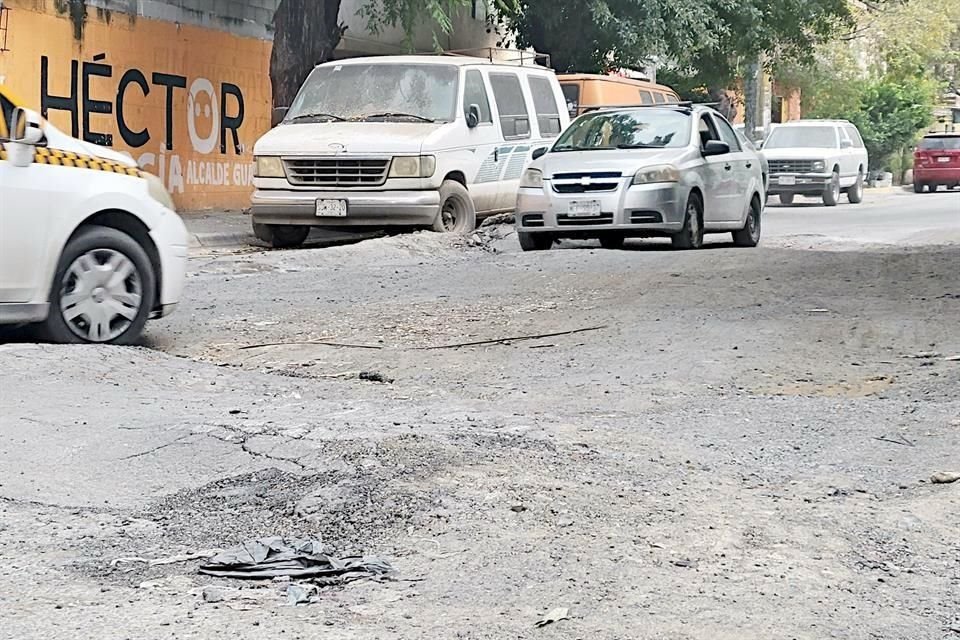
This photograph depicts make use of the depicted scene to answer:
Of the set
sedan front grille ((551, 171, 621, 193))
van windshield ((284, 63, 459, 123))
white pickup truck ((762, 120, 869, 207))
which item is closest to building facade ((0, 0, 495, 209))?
van windshield ((284, 63, 459, 123))

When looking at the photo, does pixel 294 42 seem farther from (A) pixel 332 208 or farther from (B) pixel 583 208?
(B) pixel 583 208

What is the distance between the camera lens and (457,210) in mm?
16031

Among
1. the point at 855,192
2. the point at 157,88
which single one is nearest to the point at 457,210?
the point at 157,88

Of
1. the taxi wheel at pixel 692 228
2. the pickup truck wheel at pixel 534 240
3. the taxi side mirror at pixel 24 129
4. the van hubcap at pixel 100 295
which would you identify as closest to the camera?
the taxi side mirror at pixel 24 129

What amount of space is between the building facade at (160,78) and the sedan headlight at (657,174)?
8379 mm

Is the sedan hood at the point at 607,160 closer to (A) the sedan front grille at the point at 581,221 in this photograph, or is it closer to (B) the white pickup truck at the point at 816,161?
(A) the sedan front grille at the point at 581,221

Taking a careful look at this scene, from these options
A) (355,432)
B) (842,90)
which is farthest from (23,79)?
(842,90)

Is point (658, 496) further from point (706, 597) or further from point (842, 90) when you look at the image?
point (842, 90)

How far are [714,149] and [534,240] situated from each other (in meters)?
2.11

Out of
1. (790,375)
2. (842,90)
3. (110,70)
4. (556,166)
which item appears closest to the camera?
(790,375)

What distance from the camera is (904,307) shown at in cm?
982

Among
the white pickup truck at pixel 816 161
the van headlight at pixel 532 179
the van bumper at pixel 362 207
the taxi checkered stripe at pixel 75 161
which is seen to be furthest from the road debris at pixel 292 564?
the white pickup truck at pixel 816 161

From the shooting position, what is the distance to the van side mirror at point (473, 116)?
1606 cm

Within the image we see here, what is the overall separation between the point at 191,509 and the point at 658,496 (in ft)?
5.28
